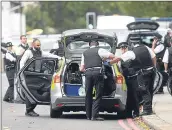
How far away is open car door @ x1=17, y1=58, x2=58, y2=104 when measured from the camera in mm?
18141

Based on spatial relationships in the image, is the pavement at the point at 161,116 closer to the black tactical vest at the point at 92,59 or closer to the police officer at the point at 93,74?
the police officer at the point at 93,74

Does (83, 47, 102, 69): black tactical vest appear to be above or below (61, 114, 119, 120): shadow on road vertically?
above

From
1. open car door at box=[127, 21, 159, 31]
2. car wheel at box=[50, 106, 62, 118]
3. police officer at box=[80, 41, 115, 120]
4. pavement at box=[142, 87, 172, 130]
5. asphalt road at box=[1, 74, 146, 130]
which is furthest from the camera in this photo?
open car door at box=[127, 21, 159, 31]

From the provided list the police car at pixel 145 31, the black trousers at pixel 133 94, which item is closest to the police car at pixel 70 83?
the black trousers at pixel 133 94

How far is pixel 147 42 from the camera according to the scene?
26.5 meters

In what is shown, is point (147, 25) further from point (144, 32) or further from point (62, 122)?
point (62, 122)

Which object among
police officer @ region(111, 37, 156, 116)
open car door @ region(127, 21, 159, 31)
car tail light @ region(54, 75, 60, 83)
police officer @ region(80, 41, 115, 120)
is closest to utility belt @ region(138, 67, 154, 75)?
police officer @ region(111, 37, 156, 116)

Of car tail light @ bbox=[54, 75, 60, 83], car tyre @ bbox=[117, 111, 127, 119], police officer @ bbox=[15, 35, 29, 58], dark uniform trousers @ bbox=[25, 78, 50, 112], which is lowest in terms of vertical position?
car tyre @ bbox=[117, 111, 127, 119]

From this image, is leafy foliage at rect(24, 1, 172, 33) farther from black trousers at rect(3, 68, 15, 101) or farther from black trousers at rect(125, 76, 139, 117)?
black trousers at rect(125, 76, 139, 117)

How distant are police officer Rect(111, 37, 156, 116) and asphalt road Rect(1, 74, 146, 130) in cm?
60

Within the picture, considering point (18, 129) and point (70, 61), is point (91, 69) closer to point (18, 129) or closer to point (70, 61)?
point (70, 61)

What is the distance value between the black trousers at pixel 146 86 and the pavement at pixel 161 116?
29 cm

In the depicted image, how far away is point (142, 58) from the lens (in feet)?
56.5

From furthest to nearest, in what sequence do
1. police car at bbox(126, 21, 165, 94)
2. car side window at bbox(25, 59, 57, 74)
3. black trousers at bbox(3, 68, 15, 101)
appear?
police car at bbox(126, 21, 165, 94)
black trousers at bbox(3, 68, 15, 101)
car side window at bbox(25, 59, 57, 74)
